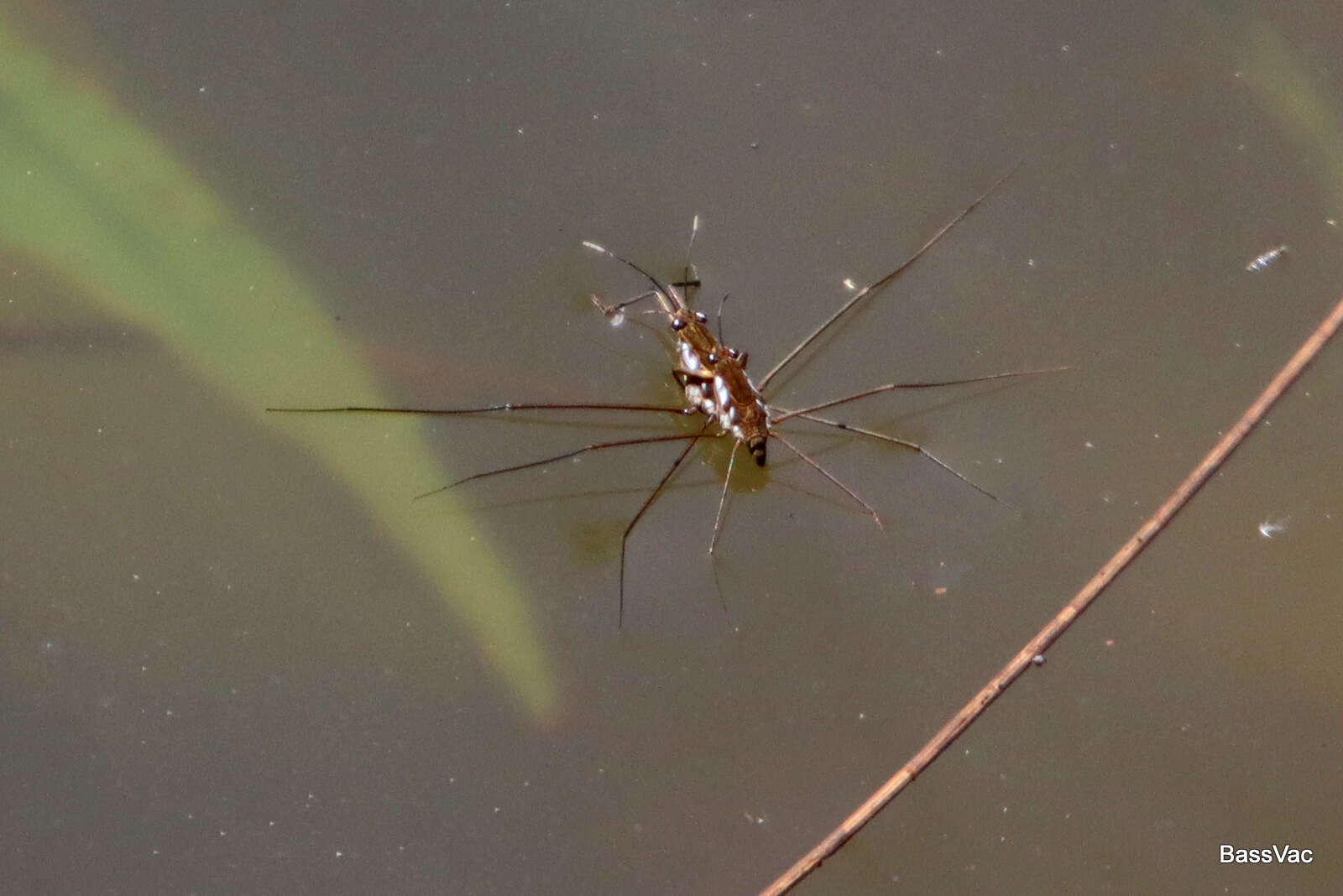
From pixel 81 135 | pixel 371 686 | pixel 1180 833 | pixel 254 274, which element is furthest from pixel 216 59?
pixel 1180 833

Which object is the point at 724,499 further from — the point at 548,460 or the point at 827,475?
the point at 548,460

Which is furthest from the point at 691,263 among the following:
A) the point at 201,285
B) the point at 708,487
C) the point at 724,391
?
the point at 201,285

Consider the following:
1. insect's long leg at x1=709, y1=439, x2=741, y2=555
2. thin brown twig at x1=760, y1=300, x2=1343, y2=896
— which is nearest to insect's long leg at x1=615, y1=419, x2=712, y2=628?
insect's long leg at x1=709, y1=439, x2=741, y2=555

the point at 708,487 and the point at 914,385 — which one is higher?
the point at 914,385

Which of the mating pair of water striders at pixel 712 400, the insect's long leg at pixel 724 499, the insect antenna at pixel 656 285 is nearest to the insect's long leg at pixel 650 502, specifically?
the mating pair of water striders at pixel 712 400

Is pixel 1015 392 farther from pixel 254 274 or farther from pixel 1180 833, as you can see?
pixel 254 274

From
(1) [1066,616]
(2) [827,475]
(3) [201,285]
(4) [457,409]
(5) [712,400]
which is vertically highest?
(3) [201,285]
